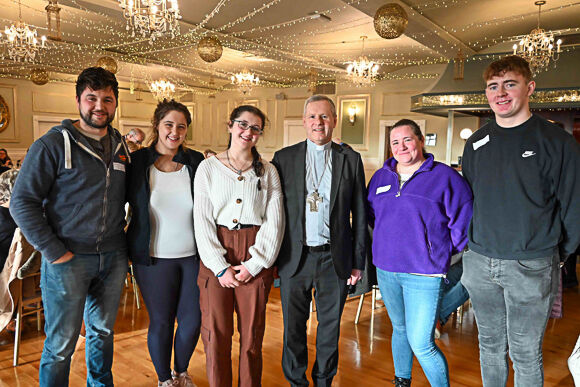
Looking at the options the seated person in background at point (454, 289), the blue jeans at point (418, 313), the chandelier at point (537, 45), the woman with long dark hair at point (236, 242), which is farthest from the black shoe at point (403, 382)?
the chandelier at point (537, 45)

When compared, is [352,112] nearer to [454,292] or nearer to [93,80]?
[454,292]

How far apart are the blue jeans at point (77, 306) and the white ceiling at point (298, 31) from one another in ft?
13.8

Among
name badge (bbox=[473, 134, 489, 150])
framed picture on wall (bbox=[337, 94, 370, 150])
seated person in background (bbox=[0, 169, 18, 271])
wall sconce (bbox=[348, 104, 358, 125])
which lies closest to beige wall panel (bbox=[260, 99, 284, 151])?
framed picture on wall (bbox=[337, 94, 370, 150])

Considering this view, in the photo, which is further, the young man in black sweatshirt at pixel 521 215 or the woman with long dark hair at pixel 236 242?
the woman with long dark hair at pixel 236 242

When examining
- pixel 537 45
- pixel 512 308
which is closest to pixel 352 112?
pixel 537 45

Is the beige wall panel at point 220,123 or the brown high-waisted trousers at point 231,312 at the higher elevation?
the beige wall panel at point 220,123

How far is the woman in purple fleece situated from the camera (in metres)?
1.99

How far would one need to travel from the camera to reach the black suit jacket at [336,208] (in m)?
2.13

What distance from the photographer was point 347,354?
2990mm

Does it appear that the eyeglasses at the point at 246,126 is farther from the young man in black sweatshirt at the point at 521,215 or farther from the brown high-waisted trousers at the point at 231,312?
the young man in black sweatshirt at the point at 521,215

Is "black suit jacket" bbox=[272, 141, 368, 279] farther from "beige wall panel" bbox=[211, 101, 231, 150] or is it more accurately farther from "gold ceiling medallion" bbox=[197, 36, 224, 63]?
"beige wall panel" bbox=[211, 101, 231, 150]

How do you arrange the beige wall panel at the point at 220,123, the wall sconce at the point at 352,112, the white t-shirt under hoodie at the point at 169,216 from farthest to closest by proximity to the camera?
the beige wall panel at the point at 220,123
the wall sconce at the point at 352,112
the white t-shirt under hoodie at the point at 169,216

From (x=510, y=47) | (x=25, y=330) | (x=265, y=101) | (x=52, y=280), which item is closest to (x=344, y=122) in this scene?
(x=265, y=101)

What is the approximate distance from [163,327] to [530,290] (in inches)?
69.9
